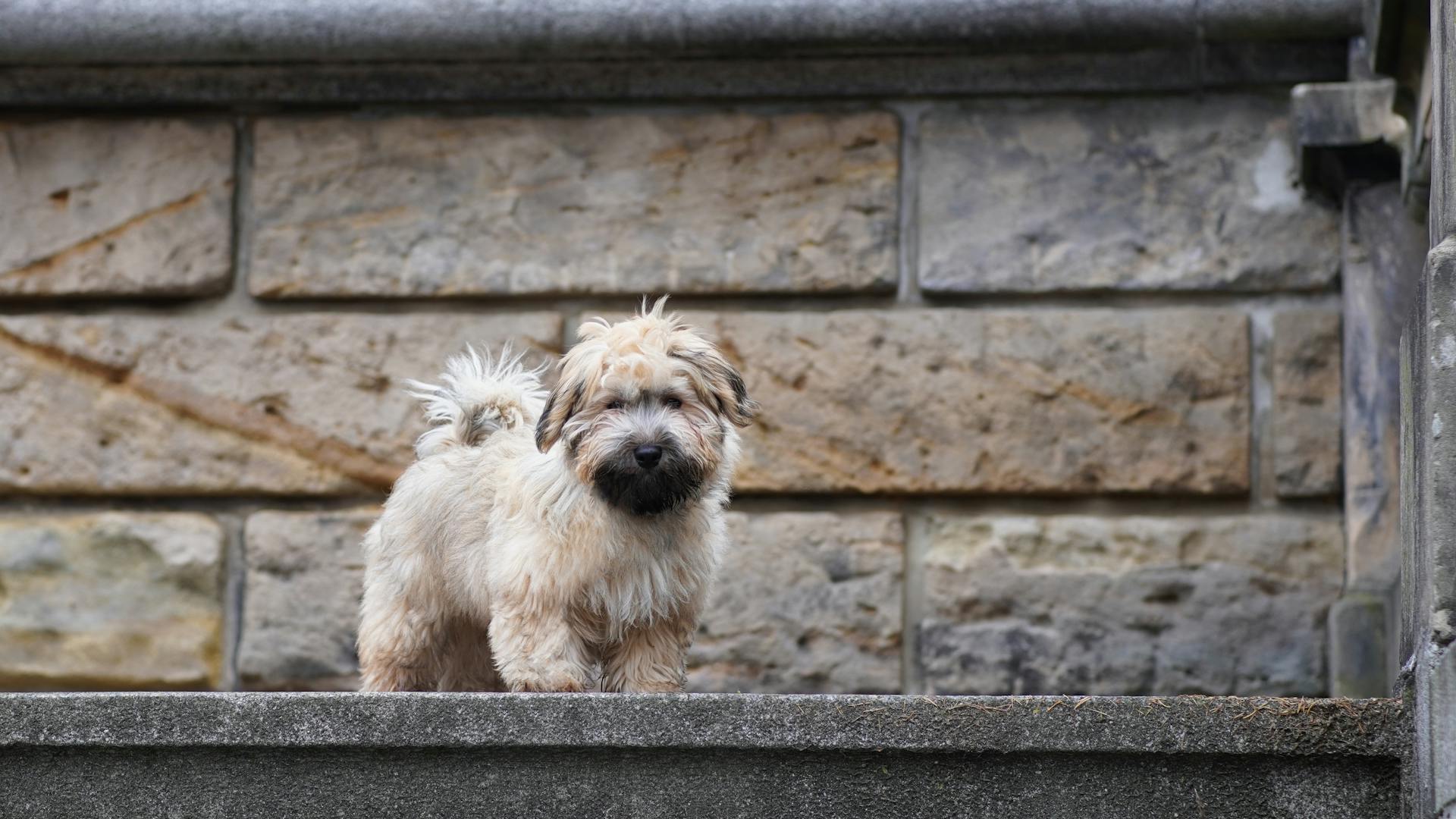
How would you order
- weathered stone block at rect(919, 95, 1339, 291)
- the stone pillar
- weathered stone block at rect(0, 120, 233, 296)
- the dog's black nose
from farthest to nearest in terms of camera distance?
weathered stone block at rect(0, 120, 233, 296), weathered stone block at rect(919, 95, 1339, 291), the dog's black nose, the stone pillar

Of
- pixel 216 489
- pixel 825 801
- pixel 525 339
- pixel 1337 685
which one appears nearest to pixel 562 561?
pixel 825 801

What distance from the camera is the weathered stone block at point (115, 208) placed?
505 centimetres

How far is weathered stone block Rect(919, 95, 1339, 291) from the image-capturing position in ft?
15.6

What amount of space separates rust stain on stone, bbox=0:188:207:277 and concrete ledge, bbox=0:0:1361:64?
0.42 m

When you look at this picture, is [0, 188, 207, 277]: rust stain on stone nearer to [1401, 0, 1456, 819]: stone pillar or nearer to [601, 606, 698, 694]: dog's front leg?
[601, 606, 698, 694]: dog's front leg


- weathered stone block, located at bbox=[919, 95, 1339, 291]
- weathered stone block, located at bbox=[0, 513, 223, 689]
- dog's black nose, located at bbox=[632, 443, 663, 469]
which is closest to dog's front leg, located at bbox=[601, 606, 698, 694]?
dog's black nose, located at bbox=[632, 443, 663, 469]

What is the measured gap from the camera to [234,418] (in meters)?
5.00

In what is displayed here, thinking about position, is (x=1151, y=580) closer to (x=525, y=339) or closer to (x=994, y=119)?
(x=994, y=119)

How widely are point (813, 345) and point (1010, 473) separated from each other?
68 centimetres

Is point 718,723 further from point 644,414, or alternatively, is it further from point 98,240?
point 98,240

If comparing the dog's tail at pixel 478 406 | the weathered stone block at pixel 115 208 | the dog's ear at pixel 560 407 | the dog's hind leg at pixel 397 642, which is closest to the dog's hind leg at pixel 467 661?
the dog's hind leg at pixel 397 642

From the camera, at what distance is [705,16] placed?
4.73 metres

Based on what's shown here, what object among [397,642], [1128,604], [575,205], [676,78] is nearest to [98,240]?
[575,205]

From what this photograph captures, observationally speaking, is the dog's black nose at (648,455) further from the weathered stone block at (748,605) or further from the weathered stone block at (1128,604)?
the weathered stone block at (1128,604)
